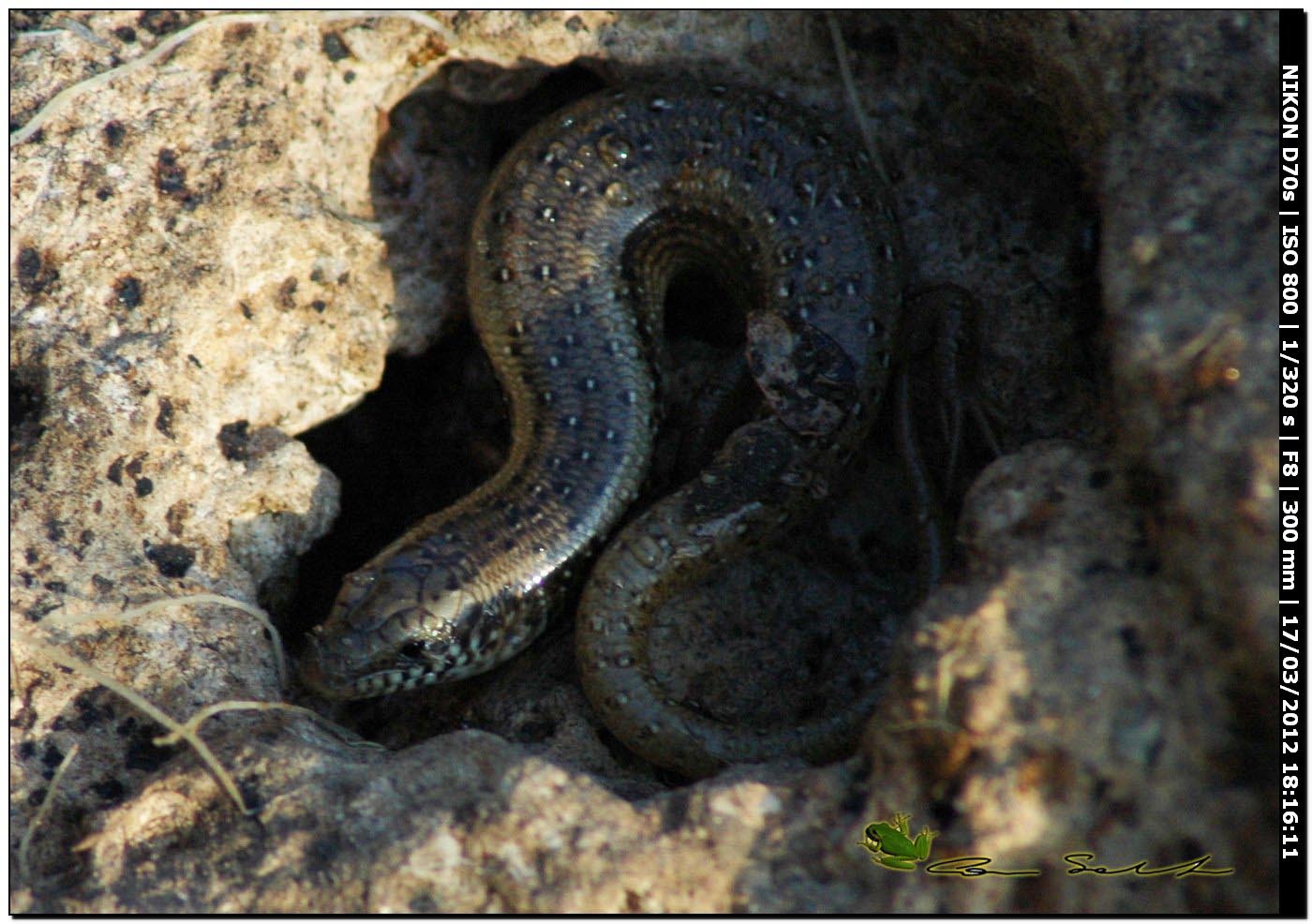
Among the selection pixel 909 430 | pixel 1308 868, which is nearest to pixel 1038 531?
pixel 1308 868

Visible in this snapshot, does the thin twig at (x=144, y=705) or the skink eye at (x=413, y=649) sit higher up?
the thin twig at (x=144, y=705)

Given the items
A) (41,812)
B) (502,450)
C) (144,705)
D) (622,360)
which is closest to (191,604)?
(144,705)

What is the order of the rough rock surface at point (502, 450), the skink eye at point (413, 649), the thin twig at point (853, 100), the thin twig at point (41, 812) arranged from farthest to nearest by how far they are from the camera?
the thin twig at point (853, 100) < the skink eye at point (413, 649) < the thin twig at point (41, 812) < the rough rock surface at point (502, 450)

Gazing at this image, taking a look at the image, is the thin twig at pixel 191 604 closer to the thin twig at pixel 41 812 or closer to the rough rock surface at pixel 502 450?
the rough rock surface at pixel 502 450

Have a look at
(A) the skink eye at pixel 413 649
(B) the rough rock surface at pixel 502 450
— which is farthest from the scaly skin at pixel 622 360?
(B) the rough rock surface at pixel 502 450

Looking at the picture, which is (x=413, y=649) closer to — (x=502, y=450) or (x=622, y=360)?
(x=502, y=450)

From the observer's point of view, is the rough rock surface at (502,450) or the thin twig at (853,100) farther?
the thin twig at (853,100)
